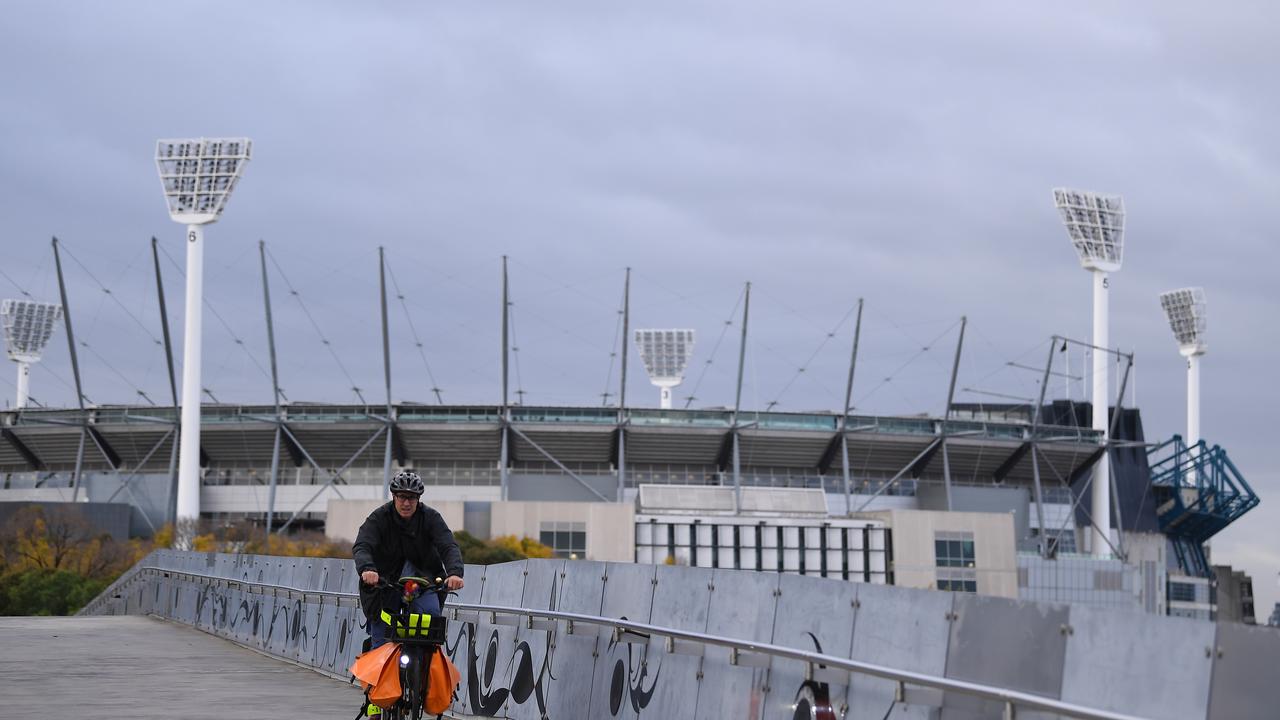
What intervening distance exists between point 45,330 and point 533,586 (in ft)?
494

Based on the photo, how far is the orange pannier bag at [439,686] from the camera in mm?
10766

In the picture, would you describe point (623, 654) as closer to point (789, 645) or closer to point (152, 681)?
point (789, 645)

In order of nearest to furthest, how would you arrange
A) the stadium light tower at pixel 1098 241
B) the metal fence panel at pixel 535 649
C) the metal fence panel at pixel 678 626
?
1. the metal fence panel at pixel 678 626
2. the metal fence panel at pixel 535 649
3. the stadium light tower at pixel 1098 241

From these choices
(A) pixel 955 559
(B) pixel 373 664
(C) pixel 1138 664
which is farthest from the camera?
(A) pixel 955 559

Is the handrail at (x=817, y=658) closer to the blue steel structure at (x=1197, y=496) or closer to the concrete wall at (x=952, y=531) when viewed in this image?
the concrete wall at (x=952, y=531)

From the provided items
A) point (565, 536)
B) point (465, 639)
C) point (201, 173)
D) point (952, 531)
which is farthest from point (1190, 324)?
point (465, 639)

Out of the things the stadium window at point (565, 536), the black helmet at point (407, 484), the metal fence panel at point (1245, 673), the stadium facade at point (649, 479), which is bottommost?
the metal fence panel at point (1245, 673)

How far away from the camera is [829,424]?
108 metres

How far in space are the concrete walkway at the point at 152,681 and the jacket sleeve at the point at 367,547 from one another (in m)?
3.59

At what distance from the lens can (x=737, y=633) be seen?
11.4 meters

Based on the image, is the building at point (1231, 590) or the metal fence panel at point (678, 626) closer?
the metal fence panel at point (678, 626)

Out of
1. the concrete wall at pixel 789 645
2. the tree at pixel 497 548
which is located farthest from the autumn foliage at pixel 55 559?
the concrete wall at pixel 789 645

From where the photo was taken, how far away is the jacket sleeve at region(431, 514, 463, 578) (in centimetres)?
1109

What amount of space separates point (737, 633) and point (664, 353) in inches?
5477
